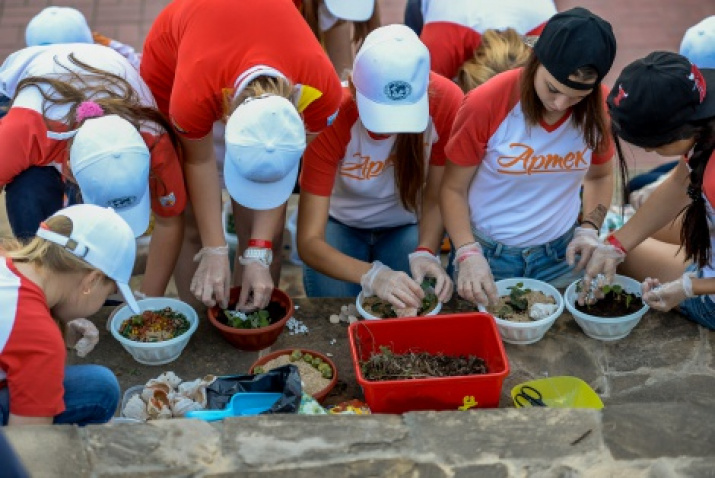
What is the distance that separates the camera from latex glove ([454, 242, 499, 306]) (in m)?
3.09

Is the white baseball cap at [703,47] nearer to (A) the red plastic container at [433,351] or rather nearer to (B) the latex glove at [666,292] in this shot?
(B) the latex glove at [666,292]

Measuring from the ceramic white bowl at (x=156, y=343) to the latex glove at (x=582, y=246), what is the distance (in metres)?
1.40

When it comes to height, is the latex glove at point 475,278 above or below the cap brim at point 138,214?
below

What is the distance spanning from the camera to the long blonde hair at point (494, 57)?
347 centimetres

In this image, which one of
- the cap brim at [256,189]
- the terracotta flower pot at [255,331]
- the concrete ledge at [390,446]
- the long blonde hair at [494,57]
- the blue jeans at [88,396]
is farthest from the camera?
the long blonde hair at [494,57]

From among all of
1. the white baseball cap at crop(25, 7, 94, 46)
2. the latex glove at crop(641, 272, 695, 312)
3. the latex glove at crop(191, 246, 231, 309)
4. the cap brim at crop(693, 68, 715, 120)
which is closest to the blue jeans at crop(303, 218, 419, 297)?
the latex glove at crop(191, 246, 231, 309)

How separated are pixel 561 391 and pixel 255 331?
1.05 metres

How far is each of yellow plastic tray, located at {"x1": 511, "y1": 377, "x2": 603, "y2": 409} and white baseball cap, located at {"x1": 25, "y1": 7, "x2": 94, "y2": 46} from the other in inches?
98.6

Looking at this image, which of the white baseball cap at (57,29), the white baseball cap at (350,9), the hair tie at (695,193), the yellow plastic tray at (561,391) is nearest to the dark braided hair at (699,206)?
the hair tie at (695,193)

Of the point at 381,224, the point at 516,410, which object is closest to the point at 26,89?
the point at 381,224

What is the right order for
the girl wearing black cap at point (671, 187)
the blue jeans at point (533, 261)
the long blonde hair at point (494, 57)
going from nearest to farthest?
the girl wearing black cap at point (671, 187) < the blue jeans at point (533, 261) < the long blonde hair at point (494, 57)

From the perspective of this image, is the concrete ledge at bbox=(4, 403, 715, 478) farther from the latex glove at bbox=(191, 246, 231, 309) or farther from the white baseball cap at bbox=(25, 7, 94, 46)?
the white baseball cap at bbox=(25, 7, 94, 46)

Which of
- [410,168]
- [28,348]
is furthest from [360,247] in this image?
[28,348]

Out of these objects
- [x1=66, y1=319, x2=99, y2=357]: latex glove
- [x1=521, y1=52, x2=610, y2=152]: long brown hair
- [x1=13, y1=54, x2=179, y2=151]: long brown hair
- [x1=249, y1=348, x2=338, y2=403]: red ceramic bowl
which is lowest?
[x1=66, y1=319, x2=99, y2=357]: latex glove
